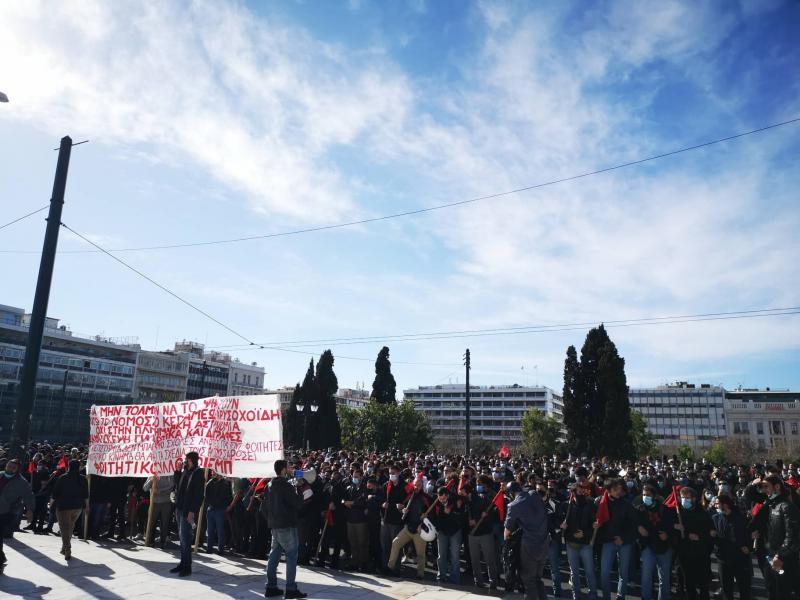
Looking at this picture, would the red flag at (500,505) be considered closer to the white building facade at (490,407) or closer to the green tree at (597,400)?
the green tree at (597,400)

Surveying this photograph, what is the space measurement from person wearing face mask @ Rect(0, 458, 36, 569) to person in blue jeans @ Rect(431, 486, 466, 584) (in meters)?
6.64

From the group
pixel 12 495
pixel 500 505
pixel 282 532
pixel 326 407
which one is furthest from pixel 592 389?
pixel 12 495

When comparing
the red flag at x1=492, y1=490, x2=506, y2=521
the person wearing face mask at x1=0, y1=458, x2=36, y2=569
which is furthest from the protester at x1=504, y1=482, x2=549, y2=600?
the person wearing face mask at x1=0, y1=458, x2=36, y2=569

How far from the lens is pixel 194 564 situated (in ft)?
33.5

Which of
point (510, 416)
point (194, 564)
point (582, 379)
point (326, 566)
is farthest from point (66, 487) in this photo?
point (510, 416)

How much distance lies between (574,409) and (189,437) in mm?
41225

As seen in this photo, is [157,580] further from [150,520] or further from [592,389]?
[592,389]

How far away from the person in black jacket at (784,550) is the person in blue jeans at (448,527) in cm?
451

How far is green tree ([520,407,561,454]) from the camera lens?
6825 centimetres

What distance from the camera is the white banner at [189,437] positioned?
10.6 m

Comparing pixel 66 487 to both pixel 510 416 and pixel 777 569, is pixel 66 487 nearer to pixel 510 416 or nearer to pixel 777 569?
pixel 777 569

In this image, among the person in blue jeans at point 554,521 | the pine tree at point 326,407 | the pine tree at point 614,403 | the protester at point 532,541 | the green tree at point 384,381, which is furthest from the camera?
the green tree at point 384,381

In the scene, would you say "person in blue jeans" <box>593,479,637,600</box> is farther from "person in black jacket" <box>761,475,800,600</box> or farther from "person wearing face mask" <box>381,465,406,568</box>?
"person wearing face mask" <box>381,465,406,568</box>

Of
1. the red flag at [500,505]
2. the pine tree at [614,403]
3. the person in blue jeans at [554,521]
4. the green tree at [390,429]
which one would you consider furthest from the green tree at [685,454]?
the red flag at [500,505]
